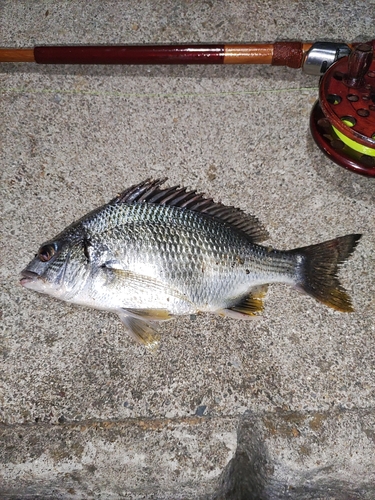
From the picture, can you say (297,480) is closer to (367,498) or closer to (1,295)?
(367,498)

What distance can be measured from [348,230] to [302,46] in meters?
1.19

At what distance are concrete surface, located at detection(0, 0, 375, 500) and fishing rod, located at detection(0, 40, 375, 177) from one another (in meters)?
0.22

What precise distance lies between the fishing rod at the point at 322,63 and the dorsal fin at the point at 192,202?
2.42 ft

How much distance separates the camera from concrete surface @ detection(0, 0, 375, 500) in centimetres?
228

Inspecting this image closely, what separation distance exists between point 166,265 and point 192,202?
1.41 ft

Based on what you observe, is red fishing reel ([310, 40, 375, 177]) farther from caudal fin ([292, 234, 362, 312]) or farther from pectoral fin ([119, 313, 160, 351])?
pectoral fin ([119, 313, 160, 351])

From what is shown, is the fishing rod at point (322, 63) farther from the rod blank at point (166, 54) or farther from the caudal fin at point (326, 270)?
the caudal fin at point (326, 270)

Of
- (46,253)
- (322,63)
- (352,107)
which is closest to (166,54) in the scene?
(322,63)

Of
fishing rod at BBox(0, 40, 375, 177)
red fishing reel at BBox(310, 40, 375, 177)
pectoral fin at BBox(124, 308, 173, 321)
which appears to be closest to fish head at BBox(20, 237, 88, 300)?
pectoral fin at BBox(124, 308, 173, 321)

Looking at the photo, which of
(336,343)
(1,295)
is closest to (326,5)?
(336,343)

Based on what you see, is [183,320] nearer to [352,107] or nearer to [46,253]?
[46,253]

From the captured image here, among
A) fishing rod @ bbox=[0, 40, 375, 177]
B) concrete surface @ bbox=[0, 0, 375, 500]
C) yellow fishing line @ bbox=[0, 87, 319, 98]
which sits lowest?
concrete surface @ bbox=[0, 0, 375, 500]

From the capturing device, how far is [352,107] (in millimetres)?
2535

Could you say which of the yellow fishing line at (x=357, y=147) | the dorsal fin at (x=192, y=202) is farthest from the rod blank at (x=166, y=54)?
the dorsal fin at (x=192, y=202)
